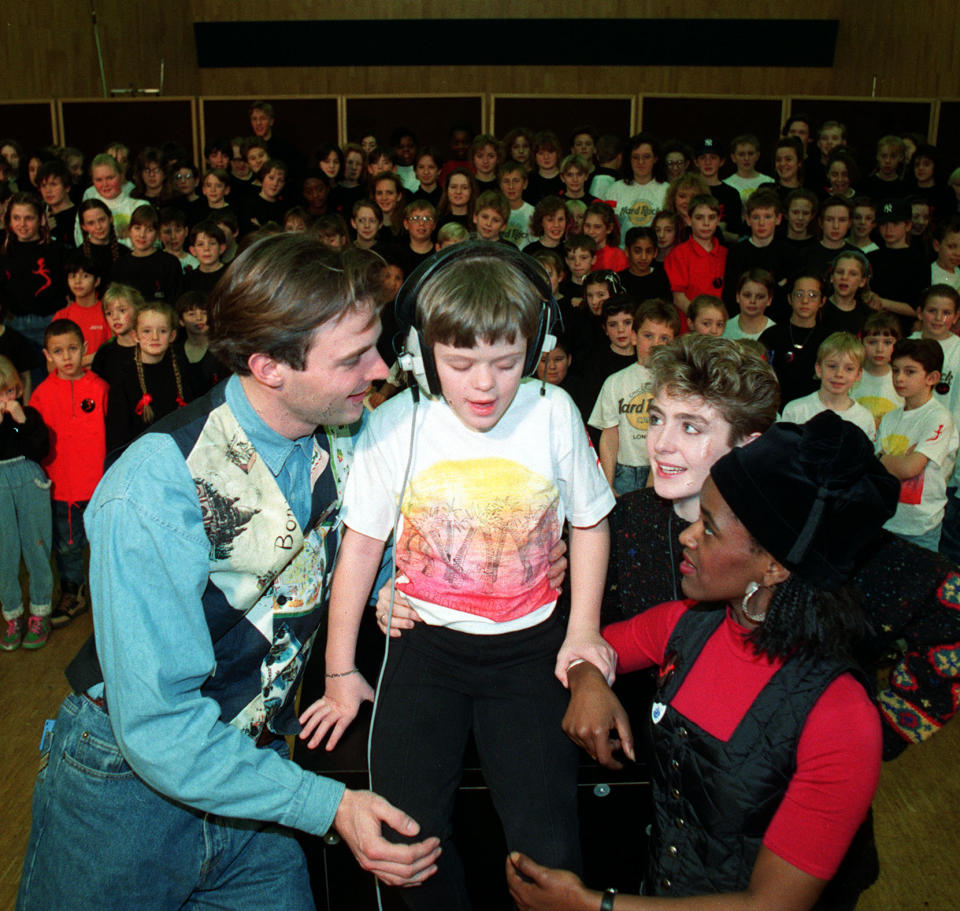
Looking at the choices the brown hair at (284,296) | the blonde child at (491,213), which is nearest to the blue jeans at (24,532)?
the brown hair at (284,296)

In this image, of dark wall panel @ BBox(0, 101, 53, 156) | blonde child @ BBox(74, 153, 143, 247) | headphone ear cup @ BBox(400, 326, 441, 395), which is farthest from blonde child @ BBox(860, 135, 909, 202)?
dark wall panel @ BBox(0, 101, 53, 156)

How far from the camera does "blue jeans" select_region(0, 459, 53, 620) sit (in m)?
3.71

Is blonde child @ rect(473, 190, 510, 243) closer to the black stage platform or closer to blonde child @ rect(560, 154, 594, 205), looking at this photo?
blonde child @ rect(560, 154, 594, 205)

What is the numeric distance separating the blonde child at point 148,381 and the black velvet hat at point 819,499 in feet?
11.0

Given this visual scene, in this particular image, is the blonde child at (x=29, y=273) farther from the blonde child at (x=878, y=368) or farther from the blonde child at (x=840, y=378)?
the blonde child at (x=878, y=368)

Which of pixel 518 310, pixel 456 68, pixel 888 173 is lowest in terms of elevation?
pixel 518 310

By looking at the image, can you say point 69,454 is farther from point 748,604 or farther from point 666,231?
point 666,231

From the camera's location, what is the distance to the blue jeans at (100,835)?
1535 millimetres

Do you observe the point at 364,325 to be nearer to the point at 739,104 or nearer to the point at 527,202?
the point at 527,202

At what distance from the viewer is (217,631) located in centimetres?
160

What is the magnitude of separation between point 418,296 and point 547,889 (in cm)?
108

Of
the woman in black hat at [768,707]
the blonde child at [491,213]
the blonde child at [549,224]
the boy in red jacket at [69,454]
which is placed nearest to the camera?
the woman in black hat at [768,707]

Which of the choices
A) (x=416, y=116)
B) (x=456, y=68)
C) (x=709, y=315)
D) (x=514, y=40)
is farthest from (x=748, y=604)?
(x=456, y=68)

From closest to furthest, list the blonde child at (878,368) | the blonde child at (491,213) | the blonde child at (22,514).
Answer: the blonde child at (22,514) → the blonde child at (878,368) → the blonde child at (491,213)
